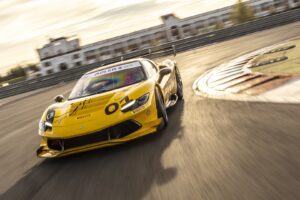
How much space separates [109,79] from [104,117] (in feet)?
4.88

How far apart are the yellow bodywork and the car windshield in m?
0.49

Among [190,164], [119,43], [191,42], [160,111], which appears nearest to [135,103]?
[160,111]

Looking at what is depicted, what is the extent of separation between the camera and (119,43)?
12419 cm

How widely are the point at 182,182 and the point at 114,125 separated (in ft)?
6.08

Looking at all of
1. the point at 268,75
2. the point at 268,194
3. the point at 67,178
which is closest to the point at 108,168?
the point at 67,178

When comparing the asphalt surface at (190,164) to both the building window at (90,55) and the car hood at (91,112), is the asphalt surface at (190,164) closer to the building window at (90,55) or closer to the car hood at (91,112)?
the car hood at (91,112)

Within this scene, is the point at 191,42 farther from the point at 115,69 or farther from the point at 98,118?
the point at 98,118

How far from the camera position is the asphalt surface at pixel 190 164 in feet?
11.8

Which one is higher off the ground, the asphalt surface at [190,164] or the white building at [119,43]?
the asphalt surface at [190,164]

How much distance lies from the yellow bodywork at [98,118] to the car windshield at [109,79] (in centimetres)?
49

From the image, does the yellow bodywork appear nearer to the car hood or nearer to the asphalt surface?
the car hood

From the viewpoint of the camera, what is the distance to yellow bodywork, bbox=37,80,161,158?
5523mm

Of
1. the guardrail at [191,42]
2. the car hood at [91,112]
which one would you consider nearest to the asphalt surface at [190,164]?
the car hood at [91,112]

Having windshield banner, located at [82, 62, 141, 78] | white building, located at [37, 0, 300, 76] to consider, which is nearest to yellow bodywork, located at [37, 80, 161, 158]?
windshield banner, located at [82, 62, 141, 78]
